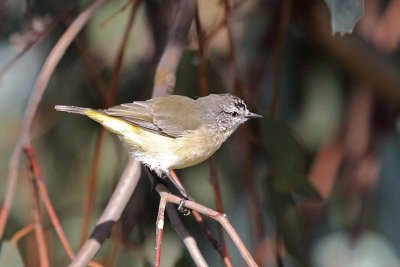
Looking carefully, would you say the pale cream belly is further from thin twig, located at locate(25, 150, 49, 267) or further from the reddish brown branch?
thin twig, located at locate(25, 150, 49, 267)

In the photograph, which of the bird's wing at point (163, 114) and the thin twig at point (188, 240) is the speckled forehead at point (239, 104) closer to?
the bird's wing at point (163, 114)

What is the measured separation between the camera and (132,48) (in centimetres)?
205

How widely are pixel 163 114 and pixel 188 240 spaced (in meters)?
0.49

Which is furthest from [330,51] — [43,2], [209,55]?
[43,2]

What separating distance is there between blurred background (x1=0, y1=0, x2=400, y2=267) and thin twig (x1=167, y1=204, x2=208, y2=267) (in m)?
0.39

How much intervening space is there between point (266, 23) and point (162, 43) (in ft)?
0.98

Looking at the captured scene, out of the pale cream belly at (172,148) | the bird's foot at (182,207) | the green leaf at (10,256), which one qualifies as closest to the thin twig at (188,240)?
the bird's foot at (182,207)

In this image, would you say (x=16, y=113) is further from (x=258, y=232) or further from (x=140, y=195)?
(x=258, y=232)

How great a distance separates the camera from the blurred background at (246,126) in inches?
74.0

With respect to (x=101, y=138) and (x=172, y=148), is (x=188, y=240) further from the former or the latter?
(x=101, y=138)

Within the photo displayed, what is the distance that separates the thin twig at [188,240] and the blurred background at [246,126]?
1.29 feet

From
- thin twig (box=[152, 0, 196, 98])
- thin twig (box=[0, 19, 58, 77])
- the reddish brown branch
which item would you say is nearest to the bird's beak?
thin twig (box=[152, 0, 196, 98])

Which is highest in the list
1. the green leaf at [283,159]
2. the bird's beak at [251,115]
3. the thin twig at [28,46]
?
the thin twig at [28,46]

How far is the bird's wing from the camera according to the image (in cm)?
163
